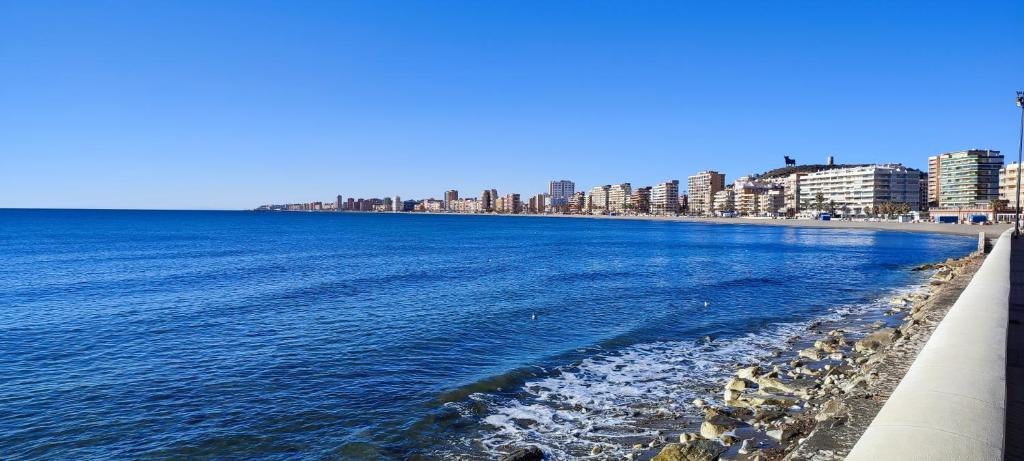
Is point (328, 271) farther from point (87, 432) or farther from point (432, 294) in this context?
point (87, 432)

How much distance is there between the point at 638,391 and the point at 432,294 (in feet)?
51.3

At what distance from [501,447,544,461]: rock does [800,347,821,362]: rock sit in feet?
28.8

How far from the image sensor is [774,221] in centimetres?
15688

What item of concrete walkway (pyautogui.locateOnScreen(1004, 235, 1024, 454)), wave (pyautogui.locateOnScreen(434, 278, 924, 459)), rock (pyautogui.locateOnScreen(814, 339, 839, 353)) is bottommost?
wave (pyautogui.locateOnScreen(434, 278, 924, 459))

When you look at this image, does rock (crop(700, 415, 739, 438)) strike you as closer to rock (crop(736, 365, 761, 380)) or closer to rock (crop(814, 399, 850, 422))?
rock (crop(814, 399, 850, 422))

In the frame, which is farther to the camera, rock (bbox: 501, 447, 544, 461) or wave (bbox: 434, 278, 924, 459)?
wave (bbox: 434, 278, 924, 459)

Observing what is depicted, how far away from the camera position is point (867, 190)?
169 meters

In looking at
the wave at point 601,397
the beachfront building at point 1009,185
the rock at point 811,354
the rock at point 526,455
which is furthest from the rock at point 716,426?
the beachfront building at point 1009,185

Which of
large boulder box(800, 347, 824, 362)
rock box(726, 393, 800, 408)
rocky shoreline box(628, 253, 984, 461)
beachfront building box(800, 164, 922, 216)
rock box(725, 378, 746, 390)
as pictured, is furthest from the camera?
beachfront building box(800, 164, 922, 216)

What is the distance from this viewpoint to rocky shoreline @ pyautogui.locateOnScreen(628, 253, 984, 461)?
24.9 feet

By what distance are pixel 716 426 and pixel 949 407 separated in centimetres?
432

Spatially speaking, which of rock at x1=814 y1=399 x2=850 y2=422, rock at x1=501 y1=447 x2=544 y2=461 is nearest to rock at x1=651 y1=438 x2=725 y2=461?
rock at x1=814 y1=399 x2=850 y2=422

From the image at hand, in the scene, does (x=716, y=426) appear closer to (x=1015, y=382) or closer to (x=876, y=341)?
(x=1015, y=382)

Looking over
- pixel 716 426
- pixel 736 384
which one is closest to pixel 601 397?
pixel 736 384
